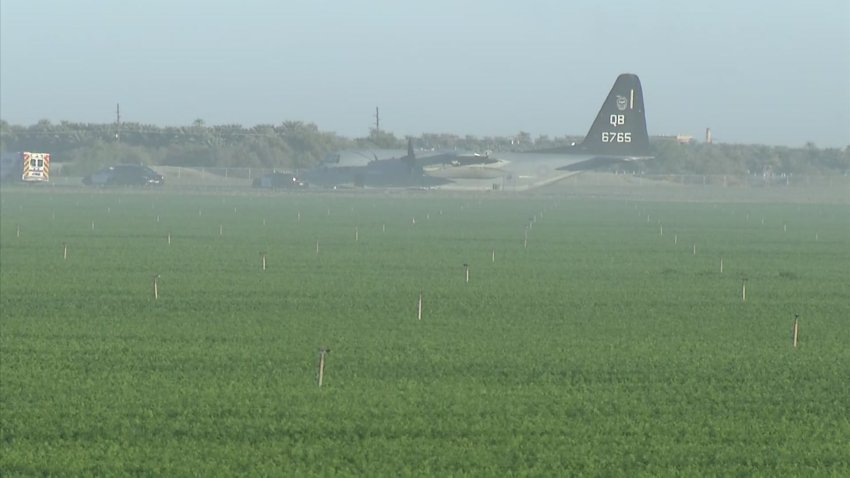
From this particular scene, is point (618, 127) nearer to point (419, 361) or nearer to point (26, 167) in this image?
point (26, 167)

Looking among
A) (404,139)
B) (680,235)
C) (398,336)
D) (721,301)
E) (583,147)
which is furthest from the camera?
(404,139)

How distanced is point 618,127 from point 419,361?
241ft

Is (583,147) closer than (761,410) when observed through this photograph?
No

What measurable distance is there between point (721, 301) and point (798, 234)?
1056 inches

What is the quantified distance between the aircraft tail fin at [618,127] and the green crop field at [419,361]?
161ft

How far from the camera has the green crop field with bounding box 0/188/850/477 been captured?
12.7m

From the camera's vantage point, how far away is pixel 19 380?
1609 cm

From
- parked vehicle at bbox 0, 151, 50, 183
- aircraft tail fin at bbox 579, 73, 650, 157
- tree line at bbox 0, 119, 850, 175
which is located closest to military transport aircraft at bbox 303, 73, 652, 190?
aircraft tail fin at bbox 579, 73, 650, 157

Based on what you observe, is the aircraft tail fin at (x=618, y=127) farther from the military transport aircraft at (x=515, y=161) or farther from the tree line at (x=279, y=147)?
the tree line at (x=279, y=147)

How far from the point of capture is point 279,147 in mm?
145125

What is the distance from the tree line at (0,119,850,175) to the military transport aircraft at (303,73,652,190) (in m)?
37.8

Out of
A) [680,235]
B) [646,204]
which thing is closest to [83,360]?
[680,235]

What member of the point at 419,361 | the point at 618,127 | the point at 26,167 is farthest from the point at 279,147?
the point at 419,361

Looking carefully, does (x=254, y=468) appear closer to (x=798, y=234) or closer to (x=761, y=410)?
(x=761, y=410)
